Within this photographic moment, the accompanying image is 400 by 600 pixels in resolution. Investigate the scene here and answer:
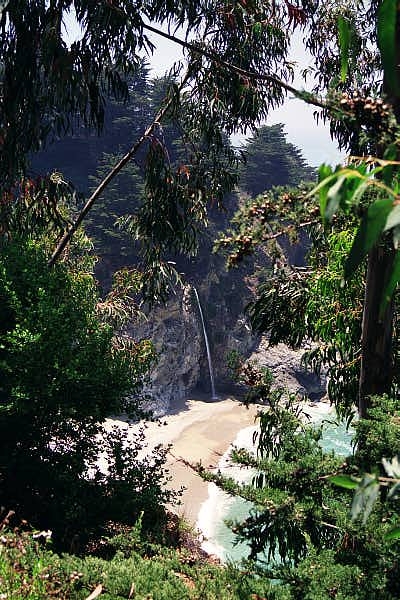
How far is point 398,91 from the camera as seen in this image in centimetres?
94

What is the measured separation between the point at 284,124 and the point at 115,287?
30179 millimetres

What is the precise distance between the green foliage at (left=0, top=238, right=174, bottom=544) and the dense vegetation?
0.08 feet

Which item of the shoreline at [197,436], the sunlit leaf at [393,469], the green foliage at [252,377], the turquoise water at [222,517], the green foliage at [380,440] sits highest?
the green foliage at [252,377]

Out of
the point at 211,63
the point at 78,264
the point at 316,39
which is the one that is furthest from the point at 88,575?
the point at 78,264

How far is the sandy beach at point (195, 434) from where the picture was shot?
17422mm

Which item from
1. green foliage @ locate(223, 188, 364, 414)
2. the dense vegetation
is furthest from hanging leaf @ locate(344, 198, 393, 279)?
green foliage @ locate(223, 188, 364, 414)

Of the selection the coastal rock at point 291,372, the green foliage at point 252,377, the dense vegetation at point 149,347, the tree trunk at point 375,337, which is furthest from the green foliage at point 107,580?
the coastal rock at point 291,372

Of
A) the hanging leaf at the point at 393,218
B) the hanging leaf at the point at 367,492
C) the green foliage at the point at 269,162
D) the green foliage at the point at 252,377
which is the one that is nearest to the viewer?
the hanging leaf at the point at 393,218

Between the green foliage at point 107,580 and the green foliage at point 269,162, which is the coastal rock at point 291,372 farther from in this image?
the green foliage at point 107,580

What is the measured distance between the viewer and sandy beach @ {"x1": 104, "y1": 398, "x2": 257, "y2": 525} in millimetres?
17422

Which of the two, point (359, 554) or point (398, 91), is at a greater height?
point (398, 91)

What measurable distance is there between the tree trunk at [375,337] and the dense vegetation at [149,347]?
0.02 metres

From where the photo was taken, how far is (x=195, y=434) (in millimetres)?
22484

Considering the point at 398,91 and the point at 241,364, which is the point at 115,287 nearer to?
the point at 241,364
